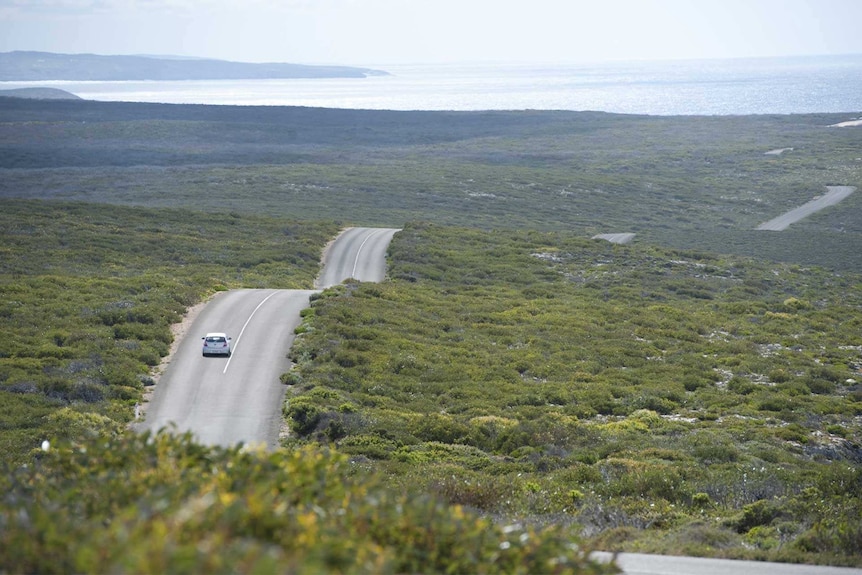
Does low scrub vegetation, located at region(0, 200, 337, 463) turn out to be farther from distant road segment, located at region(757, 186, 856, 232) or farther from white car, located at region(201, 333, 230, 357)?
distant road segment, located at region(757, 186, 856, 232)

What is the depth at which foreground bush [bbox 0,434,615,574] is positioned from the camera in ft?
20.6

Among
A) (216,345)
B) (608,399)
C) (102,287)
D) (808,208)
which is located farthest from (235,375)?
(808,208)

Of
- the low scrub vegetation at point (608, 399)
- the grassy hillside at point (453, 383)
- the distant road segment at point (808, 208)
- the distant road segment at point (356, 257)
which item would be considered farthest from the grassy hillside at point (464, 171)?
the low scrub vegetation at point (608, 399)

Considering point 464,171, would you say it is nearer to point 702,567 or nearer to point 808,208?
point 808,208

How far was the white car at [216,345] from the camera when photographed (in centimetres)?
3525

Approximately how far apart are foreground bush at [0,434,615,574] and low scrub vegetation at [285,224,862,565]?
703 cm

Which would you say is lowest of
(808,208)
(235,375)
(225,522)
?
(235,375)

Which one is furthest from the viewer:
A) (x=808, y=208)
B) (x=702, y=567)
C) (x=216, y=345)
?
(x=808, y=208)

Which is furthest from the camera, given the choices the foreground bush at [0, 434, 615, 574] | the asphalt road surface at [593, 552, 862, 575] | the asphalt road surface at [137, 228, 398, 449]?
the asphalt road surface at [137, 228, 398, 449]

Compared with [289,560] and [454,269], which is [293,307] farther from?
[289,560]

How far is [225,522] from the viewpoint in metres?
6.76

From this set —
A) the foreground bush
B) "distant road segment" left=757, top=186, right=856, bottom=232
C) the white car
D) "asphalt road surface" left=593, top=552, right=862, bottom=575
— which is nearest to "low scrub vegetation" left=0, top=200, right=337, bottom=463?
the white car

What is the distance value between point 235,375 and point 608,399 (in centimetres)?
1396

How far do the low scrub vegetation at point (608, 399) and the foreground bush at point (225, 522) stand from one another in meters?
7.03
